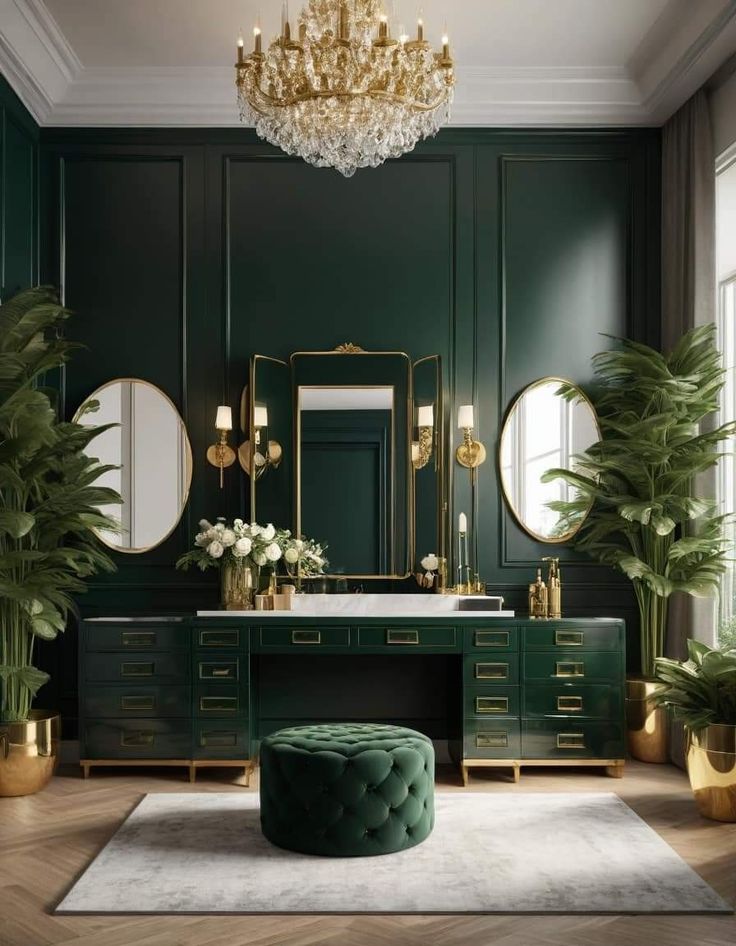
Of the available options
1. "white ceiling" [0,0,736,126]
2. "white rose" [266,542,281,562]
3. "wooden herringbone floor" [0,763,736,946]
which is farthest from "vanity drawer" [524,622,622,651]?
"white ceiling" [0,0,736,126]

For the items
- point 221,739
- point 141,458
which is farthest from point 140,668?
point 141,458

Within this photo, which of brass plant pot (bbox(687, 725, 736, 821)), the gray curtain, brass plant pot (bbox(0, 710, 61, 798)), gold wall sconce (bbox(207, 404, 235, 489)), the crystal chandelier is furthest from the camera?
gold wall sconce (bbox(207, 404, 235, 489))

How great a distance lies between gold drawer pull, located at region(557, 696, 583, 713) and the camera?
16.0 feet

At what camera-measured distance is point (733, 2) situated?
4.33 metres

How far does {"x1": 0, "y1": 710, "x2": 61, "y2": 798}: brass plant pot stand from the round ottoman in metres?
1.44

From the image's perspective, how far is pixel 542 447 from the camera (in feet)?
18.1

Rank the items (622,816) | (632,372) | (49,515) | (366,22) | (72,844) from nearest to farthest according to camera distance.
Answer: (366,22)
(72,844)
(622,816)
(49,515)
(632,372)

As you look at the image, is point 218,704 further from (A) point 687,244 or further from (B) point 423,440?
(A) point 687,244

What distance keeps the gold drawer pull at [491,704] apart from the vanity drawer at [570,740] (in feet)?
0.42

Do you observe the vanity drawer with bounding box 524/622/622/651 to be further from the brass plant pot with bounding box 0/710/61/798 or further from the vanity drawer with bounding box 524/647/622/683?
the brass plant pot with bounding box 0/710/61/798

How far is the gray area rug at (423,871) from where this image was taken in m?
3.20

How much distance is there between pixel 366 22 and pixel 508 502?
2.86 metres

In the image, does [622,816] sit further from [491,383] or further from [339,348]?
[339,348]

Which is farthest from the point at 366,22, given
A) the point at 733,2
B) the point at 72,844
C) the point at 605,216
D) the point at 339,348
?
the point at 72,844
